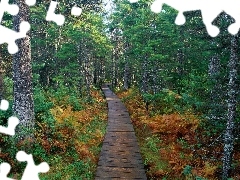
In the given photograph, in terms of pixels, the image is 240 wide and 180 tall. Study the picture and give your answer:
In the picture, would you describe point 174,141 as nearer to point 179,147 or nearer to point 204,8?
point 179,147

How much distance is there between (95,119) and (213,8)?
55.2ft

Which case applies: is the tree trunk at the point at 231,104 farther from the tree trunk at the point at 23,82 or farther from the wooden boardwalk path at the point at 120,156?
the tree trunk at the point at 23,82

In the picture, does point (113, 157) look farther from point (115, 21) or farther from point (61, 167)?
point (115, 21)

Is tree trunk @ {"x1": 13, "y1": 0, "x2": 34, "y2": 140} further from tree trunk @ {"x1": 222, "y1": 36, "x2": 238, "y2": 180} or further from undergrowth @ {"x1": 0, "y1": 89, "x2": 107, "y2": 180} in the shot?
tree trunk @ {"x1": 222, "y1": 36, "x2": 238, "y2": 180}

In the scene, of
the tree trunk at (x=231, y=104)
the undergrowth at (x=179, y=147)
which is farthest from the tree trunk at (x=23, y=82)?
the tree trunk at (x=231, y=104)

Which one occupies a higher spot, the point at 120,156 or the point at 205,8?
the point at 205,8

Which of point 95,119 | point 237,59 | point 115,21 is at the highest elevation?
point 115,21

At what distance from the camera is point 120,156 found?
1214cm

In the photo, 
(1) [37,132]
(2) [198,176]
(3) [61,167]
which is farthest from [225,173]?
(1) [37,132]

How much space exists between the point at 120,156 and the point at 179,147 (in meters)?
2.92

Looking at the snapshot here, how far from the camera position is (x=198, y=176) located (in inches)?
395

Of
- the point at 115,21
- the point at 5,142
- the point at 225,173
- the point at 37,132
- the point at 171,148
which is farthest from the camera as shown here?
the point at 115,21

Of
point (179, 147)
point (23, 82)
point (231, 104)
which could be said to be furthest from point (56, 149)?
point (231, 104)

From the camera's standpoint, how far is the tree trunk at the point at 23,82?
11.2 metres
